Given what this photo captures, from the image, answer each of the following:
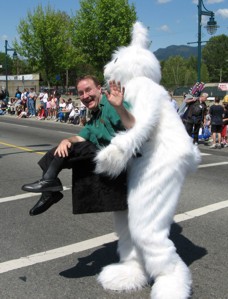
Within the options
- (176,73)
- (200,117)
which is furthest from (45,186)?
(176,73)

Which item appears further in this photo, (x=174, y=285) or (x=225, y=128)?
(x=225, y=128)

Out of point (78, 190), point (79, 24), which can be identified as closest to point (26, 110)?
point (79, 24)

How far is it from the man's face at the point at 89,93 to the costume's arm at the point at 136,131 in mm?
477

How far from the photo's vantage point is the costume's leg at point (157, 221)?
309 cm

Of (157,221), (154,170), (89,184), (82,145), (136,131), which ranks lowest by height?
(157,221)

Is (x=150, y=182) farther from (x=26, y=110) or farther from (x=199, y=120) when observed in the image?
(x=26, y=110)

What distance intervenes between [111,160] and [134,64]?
0.81m

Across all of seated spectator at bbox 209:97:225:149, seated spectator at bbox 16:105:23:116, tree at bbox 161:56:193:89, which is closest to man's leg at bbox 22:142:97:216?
seated spectator at bbox 209:97:225:149

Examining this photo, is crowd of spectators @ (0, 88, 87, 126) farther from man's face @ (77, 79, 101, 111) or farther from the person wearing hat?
man's face @ (77, 79, 101, 111)

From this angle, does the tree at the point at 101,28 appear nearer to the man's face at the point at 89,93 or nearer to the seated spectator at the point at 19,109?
the seated spectator at the point at 19,109

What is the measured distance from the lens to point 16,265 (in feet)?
12.8

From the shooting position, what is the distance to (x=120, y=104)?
287 centimetres

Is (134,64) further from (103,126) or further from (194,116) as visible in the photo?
(194,116)

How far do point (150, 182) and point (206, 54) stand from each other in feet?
441
